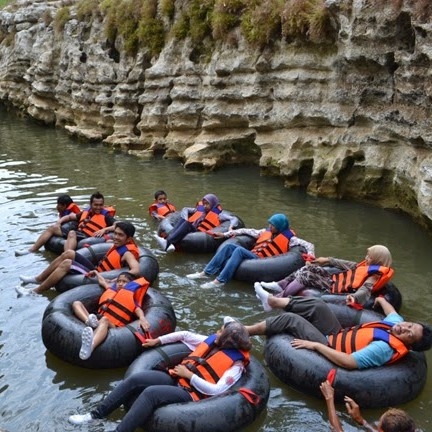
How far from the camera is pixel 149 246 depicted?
11883mm

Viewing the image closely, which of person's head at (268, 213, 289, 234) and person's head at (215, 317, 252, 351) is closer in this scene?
person's head at (215, 317, 252, 351)

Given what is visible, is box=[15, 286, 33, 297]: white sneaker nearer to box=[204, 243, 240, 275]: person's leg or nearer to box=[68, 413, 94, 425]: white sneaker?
box=[204, 243, 240, 275]: person's leg

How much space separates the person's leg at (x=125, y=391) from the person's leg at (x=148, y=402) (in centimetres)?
18

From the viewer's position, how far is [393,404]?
636cm

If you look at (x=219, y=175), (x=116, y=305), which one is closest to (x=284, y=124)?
(x=219, y=175)

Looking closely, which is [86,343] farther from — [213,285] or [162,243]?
[162,243]

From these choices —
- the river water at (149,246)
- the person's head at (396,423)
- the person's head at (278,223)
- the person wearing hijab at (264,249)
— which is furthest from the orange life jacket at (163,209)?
the person's head at (396,423)

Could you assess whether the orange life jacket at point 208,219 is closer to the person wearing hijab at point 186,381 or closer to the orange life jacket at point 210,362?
the person wearing hijab at point 186,381

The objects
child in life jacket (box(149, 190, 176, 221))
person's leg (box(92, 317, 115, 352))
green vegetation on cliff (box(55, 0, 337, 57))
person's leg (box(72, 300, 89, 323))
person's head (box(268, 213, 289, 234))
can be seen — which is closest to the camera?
person's leg (box(92, 317, 115, 352))

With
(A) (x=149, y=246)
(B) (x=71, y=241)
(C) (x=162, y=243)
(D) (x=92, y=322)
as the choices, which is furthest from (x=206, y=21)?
(D) (x=92, y=322)

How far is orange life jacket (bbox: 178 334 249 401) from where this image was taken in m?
6.07

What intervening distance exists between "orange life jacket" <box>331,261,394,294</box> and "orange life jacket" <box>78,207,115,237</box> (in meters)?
5.13

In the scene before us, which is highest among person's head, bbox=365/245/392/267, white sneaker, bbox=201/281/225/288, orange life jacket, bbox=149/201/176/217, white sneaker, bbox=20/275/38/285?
person's head, bbox=365/245/392/267

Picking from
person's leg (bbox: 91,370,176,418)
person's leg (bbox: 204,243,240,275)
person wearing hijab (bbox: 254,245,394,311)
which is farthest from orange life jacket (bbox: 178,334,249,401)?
person's leg (bbox: 204,243,240,275)
